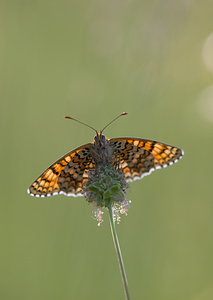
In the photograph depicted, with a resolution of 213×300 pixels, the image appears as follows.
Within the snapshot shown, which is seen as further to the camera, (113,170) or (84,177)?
(84,177)

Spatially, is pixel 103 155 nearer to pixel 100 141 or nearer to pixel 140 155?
pixel 100 141

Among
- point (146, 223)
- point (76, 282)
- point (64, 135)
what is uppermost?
point (64, 135)

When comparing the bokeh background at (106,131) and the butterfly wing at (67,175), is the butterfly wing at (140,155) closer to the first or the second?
the butterfly wing at (67,175)

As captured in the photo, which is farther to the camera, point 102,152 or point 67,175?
point 67,175

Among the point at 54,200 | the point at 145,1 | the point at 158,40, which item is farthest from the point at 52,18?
the point at 54,200

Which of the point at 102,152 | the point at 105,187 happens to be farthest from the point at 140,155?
the point at 105,187

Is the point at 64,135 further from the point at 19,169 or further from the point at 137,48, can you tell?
the point at 137,48
